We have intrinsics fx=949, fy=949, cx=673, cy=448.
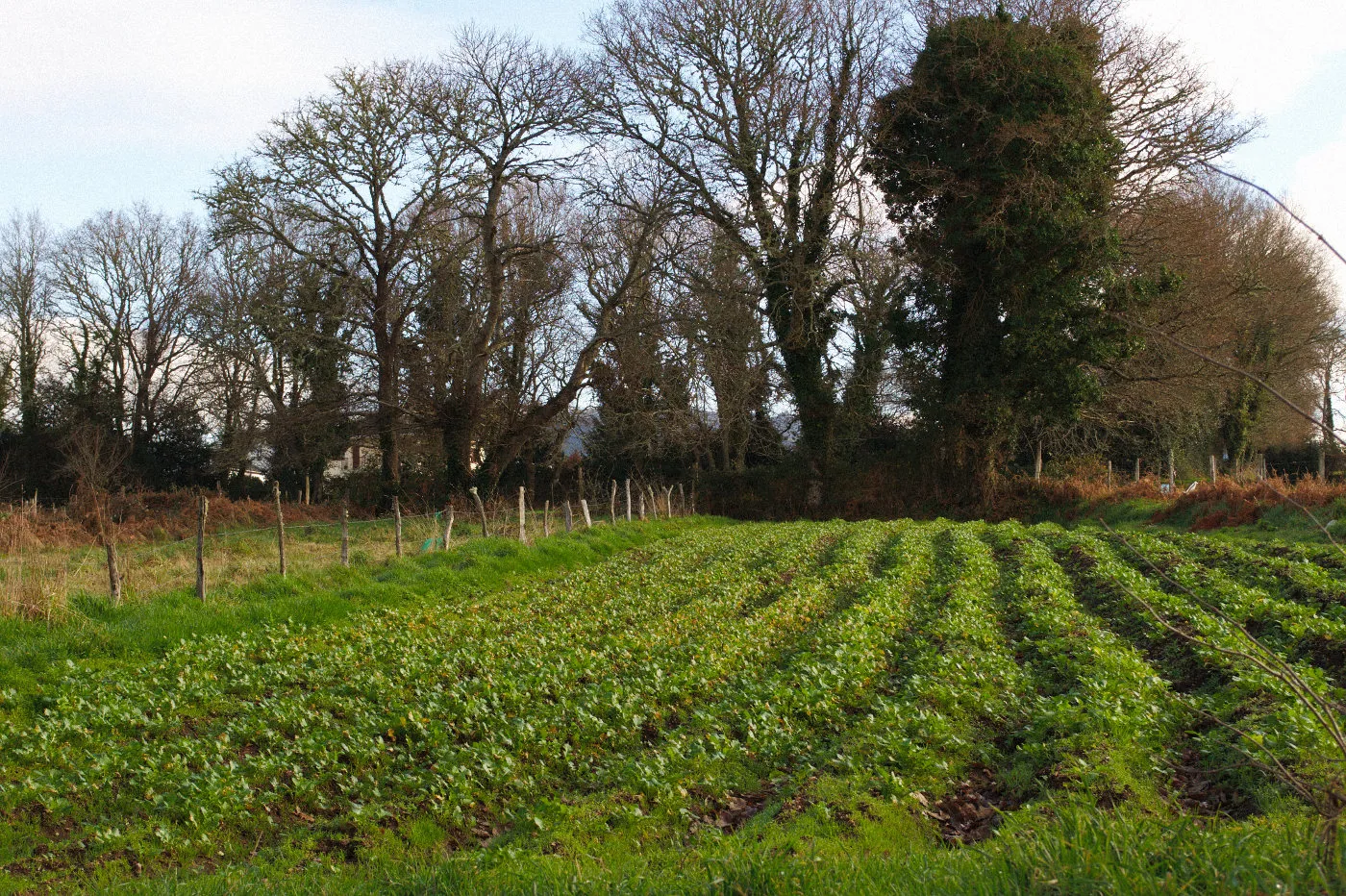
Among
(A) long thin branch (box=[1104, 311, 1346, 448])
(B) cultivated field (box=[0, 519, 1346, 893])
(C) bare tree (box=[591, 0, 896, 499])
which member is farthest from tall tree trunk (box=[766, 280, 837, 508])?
(A) long thin branch (box=[1104, 311, 1346, 448])

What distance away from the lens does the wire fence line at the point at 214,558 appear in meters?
12.5

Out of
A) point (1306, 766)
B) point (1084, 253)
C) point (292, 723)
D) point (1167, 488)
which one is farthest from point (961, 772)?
point (1167, 488)

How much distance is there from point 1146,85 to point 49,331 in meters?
54.1

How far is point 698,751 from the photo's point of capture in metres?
8.31

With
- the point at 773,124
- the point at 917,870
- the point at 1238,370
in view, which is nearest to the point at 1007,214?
the point at 773,124

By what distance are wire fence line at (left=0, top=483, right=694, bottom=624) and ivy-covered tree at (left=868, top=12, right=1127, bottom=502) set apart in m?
12.7

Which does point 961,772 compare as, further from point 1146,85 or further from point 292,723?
point 1146,85

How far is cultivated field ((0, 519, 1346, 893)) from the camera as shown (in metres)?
5.12

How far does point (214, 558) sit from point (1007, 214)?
1032 inches

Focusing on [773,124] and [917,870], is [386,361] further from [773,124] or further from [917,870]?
[917,870]

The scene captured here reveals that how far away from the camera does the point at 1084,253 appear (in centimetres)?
3141

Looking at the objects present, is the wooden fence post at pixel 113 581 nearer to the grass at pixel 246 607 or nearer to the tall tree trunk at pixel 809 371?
the grass at pixel 246 607

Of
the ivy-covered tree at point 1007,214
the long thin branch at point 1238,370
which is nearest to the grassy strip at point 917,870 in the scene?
the long thin branch at point 1238,370

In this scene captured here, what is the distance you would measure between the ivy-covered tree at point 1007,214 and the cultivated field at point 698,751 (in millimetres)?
18525
